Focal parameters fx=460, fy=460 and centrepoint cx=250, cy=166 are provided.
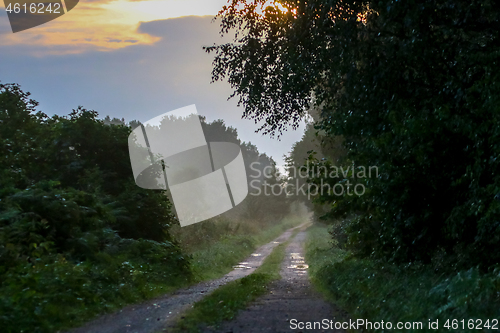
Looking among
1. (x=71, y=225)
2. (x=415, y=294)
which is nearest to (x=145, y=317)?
(x=71, y=225)

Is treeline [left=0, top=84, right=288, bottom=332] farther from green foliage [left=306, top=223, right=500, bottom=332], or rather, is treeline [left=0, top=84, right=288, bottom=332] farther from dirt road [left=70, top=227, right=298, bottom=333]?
green foliage [left=306, top=223, right=500, bottom=332]

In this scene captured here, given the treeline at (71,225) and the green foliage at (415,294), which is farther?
the treeline at (71,225)

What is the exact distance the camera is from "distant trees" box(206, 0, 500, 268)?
26.1 feet

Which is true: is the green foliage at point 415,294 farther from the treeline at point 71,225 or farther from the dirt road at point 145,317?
the treeline at point 71,225

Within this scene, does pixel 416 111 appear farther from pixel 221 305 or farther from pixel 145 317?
pixel 145 317

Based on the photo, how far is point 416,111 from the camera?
30.0 ft

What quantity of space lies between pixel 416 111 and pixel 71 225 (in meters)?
8.56

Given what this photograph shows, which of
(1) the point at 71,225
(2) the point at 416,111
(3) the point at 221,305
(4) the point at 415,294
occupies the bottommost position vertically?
(3) the point at 221,305

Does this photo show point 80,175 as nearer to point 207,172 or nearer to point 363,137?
point 363,137

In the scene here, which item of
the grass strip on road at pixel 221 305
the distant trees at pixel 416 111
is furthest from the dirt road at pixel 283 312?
the distant trees at pixel 416 111

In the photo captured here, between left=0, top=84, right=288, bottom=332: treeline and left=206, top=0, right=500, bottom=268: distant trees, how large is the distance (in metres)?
6.02

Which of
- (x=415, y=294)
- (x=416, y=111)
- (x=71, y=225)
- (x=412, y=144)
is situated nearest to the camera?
(x=415, y=294)

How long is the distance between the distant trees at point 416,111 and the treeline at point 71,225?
19.8 ft

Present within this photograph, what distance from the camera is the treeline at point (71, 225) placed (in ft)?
28.7
